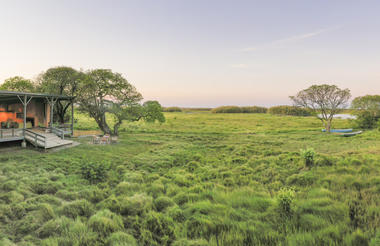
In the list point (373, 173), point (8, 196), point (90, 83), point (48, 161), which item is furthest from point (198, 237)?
point (90, 83)

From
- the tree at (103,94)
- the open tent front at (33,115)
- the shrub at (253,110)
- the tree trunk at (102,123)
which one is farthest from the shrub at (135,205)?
the shrub at (253,110)

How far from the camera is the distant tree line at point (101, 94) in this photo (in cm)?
2016

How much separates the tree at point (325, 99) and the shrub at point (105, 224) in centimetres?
3329

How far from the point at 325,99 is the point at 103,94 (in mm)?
34974

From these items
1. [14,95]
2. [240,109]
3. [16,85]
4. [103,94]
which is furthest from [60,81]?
[240,109]

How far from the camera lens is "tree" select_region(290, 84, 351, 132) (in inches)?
1085

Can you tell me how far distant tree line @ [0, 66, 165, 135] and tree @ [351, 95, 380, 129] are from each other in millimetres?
36070

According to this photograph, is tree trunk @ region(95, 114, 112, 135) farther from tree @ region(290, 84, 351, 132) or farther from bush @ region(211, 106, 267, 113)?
bush @ region(211, 106, 267, 113)

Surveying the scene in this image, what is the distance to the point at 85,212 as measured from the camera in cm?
497

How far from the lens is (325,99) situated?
28.4 metres

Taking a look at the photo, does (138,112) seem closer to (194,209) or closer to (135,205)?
(135,205)

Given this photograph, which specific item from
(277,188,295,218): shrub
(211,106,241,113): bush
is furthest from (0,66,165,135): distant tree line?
(211,106,241,113): bush

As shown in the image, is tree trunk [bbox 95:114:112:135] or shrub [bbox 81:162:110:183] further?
tree trunk [bbox 95:114:112:135]

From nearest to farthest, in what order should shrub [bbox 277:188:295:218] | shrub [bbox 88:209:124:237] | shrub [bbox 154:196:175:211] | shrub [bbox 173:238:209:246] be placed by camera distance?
shrub [bbox 173:238:209:246]
shrub [bbox 88:209:124:237]
shrub [bbox 277:188:295:218]
shrub [bbox 154:196:175:211]
